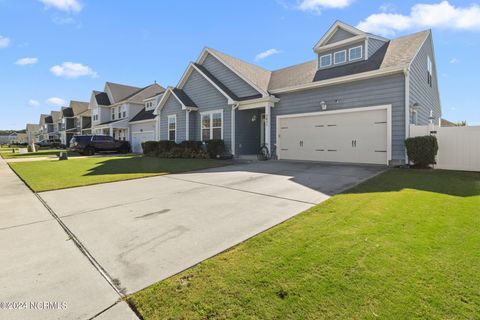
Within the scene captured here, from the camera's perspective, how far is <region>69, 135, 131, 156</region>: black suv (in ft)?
76.4

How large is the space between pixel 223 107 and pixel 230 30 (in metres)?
4.96

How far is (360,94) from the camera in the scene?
11586 millimetres

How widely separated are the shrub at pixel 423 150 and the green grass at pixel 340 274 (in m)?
6.00

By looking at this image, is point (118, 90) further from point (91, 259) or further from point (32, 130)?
point (32, 130)

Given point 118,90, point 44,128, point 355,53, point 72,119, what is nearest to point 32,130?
point 44,128

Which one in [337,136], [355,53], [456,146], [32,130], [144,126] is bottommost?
[456,146]

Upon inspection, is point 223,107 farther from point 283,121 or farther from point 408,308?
point 408,308

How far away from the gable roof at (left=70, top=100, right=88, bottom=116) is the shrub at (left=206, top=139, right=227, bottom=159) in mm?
40848

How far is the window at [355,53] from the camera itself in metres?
13.0

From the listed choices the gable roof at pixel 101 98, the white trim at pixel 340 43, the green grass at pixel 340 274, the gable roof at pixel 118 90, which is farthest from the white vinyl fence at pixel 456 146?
the gable roof at pixel 101 98

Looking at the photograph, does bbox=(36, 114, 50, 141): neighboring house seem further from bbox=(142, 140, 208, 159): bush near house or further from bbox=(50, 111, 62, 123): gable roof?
bbox=(142, 140, 208, 159): bush near house

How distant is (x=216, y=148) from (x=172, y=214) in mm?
11157

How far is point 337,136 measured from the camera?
40.6ft

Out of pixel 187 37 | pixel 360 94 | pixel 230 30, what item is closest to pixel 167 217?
pixel 360 94
